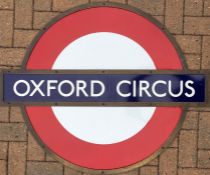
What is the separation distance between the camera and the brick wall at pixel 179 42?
287 cm

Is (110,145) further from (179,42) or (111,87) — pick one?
(179,42)

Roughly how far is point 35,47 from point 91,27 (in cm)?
24

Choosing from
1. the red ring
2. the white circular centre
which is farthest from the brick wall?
the white circular centre

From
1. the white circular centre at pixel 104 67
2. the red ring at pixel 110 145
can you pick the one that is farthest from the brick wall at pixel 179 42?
the white circular centre at pixel 104 67

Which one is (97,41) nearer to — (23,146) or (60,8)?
(60,8)

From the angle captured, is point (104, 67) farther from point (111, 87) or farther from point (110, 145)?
point (110, 145)

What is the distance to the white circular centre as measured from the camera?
2.84 meters

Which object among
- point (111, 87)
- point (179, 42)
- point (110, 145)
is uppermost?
point (179, 42)

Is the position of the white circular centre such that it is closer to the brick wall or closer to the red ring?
the red ring

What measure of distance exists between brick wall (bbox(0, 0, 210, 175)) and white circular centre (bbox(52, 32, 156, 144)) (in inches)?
5.9

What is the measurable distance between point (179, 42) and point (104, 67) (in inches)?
12.5

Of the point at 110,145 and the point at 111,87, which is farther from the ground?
the point at 111,87

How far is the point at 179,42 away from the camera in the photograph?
2.87 meters

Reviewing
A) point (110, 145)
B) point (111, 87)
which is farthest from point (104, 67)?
point (110, 145)
